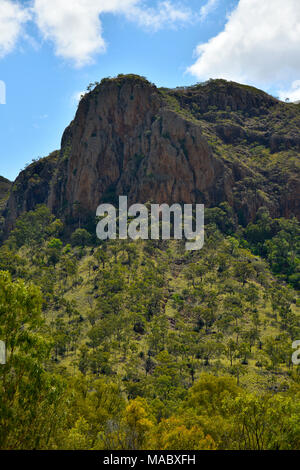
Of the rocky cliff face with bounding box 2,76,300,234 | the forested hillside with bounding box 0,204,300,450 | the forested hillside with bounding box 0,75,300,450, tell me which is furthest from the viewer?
the rocky cliff face with bounding box 2,76,300,234

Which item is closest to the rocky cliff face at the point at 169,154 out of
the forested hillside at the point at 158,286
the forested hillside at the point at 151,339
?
the forested hillside at the point at 158,286

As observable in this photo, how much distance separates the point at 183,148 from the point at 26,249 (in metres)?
62.0

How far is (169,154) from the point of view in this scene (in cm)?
10969

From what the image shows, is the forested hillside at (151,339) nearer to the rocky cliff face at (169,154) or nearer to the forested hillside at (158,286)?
the forested hillside at (158,286)

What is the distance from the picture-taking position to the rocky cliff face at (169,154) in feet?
360

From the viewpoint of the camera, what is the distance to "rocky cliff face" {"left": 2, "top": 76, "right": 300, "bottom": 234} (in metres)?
110

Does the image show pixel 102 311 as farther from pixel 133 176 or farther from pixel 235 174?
pixel 235 174

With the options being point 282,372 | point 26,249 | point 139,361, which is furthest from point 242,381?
point 26,249

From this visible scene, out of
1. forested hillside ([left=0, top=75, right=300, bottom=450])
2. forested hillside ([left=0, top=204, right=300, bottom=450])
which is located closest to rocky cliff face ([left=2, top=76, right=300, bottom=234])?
forested hillside ([left=0, top=75, right=300, bottom=450])

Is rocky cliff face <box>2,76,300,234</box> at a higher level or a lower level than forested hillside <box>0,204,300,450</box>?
higher

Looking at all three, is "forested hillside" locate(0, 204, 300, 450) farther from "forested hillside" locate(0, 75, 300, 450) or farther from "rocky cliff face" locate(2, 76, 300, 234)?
"rocky cliff face" locate(2, 76, 300, 234)

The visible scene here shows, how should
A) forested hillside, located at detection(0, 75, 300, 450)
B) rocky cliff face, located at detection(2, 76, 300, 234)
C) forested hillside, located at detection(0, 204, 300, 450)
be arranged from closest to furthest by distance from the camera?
forested hillside, located at detection(0, 204, 300, 450) < forested hillside, located at detection(0, 75, 300, 450) < rocky cliff face, located at detection(2, 76, 300, 234)

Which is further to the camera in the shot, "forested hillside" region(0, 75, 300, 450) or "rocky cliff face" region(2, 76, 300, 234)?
"rocky cliff face" region(2, 76, 300, 234)

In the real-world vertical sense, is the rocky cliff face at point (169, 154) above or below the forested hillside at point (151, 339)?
above
